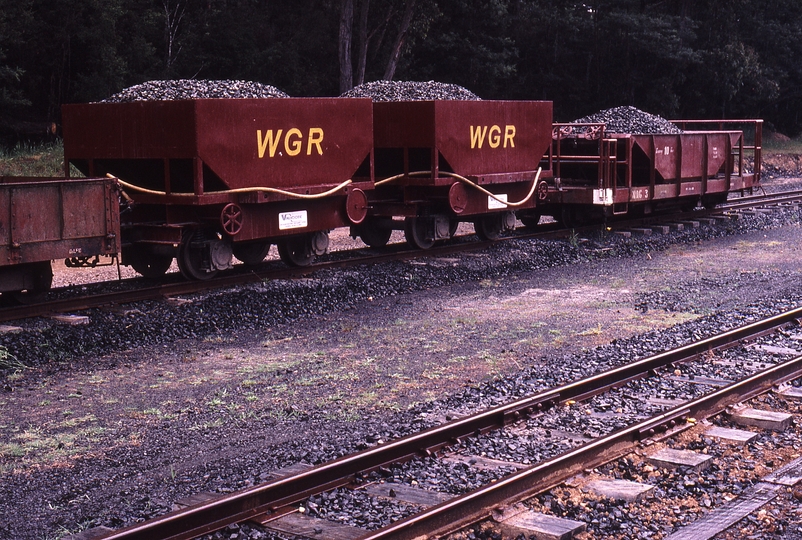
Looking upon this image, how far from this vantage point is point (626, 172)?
17672 mm

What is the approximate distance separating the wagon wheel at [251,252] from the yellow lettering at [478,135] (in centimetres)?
386

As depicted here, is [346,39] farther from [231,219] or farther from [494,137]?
[231,219]

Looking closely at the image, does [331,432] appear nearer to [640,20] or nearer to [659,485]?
[659,485]

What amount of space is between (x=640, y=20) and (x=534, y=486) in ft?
123

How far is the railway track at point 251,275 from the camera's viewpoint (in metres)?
10.5

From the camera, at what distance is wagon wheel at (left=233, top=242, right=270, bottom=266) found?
1319 cm

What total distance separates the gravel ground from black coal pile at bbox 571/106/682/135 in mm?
5058

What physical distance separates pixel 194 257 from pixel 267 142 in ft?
5.79

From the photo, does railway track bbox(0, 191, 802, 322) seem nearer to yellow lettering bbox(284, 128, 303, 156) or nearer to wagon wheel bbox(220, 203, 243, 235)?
wagon wheel bbox(220, 203, 243, 235)

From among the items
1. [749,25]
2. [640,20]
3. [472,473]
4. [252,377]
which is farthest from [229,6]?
[472,473]

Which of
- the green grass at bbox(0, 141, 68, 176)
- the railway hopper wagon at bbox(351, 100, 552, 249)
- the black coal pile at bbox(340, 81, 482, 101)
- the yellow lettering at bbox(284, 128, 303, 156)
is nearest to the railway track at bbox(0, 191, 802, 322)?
the railway hopper wagon at bbox(351, 100, 552, 249)

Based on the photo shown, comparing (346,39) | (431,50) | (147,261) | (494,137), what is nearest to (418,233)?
(494,137)

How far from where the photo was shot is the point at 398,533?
483cm

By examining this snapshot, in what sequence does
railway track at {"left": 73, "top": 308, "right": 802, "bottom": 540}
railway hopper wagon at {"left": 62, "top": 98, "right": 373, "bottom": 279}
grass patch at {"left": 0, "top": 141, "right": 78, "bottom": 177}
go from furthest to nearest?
grass patch at {"left": 0, "top": 141, "right": 78, "bottom": 177} → railway hopper wagon at {"left": 62, "top": 98, "right": 373, "bottom": 279} → railway track at {"left": 73, "top": 308, "right": 802, "bottom": 540}
